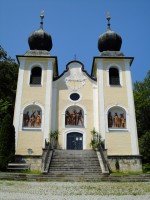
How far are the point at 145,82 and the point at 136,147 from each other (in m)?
14.1

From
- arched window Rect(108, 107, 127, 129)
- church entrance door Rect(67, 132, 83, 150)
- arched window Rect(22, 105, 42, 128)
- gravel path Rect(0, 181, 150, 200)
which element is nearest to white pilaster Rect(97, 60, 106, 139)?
arched window Rect(108, 107, 127, 129)

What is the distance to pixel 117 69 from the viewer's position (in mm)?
23062

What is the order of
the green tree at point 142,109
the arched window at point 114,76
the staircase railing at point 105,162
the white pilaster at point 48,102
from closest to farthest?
the staircase railing at point 105,162
the white pilaster at point 48,102
the arched window at point 114,76
the green tree at point 142,109

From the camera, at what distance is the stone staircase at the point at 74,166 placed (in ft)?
42.4

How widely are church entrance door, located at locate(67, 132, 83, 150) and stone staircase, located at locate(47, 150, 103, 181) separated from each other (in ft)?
8.29

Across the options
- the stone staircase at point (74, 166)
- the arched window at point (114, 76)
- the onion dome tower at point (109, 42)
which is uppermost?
the onion dome tower at point (109, 42)

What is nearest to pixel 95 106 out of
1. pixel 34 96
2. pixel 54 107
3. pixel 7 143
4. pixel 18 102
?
pixel 54 107

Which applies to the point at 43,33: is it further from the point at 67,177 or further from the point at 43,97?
the point at 67,177

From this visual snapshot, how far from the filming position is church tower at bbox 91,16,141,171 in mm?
18906

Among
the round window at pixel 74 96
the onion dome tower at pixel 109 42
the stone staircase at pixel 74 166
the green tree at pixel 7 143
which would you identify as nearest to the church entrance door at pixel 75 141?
the stone staircase at pixel 74 166

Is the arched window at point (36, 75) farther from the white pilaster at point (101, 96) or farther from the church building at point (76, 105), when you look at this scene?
the white pilaster at point (101, 96)

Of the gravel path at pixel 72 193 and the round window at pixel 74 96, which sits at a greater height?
the round window at pixel 74 96

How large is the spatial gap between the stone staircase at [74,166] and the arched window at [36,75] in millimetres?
7473

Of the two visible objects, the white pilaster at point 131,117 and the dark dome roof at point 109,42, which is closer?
the white pilaster at point 131,117
